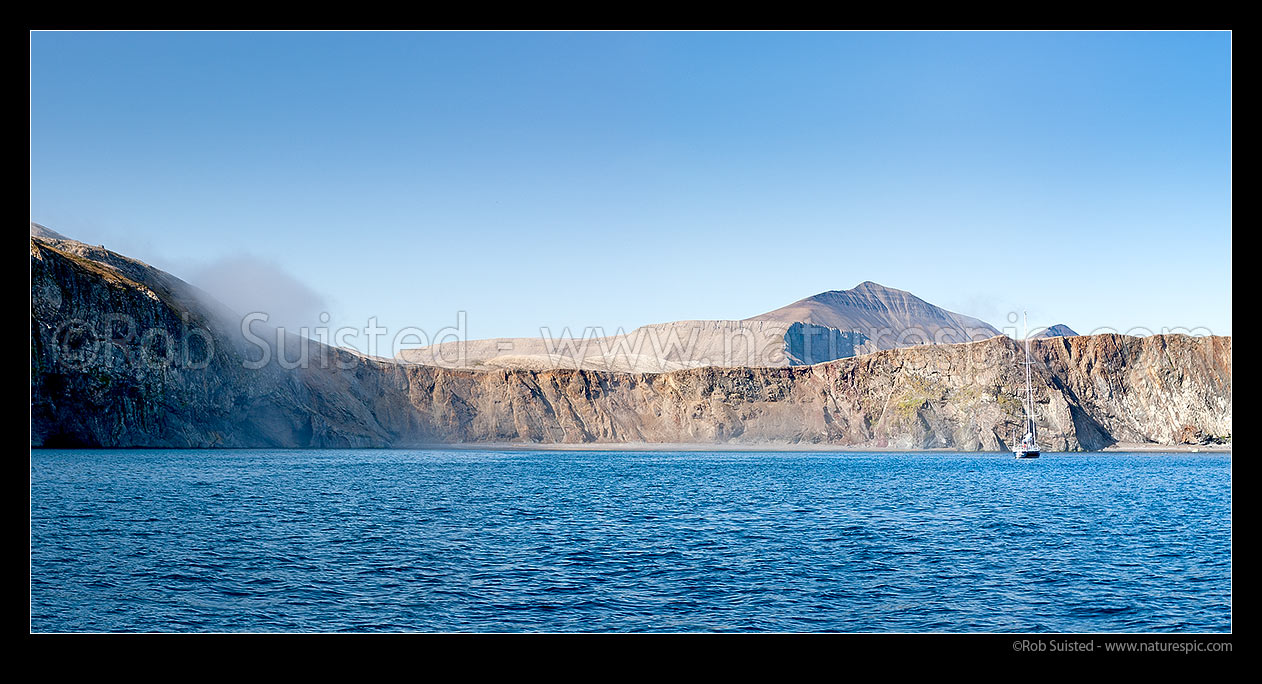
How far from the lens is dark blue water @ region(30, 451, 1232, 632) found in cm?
2225

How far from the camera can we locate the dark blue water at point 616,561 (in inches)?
876

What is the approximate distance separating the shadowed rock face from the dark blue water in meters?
61.4

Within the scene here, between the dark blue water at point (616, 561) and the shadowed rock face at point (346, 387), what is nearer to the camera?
the dark blue water at point (616, 561)

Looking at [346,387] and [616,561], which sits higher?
[616,561]

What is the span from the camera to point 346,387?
17375 centimetres

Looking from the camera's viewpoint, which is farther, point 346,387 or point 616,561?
point 346,387

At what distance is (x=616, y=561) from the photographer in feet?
98.6

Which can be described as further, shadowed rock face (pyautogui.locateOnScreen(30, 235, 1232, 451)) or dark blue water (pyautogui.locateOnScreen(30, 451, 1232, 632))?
shadowed rock face (pyautogui.locateOnScreen(30, 235, 1232, 451))

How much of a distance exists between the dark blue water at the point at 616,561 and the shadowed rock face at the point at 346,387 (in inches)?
2416

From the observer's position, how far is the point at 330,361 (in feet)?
573

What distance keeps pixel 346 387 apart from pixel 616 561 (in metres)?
153
